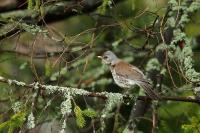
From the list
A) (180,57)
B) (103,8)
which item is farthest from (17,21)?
(180,57)

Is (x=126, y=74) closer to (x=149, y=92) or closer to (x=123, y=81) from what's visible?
(x=123, y=81)

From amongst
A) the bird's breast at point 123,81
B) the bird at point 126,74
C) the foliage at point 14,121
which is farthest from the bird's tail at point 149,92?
the foliage at point 14,121

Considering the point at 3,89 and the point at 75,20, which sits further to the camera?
the point at 75,20

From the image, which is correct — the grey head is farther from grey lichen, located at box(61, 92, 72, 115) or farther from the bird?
grey lichen, located at box(61, 92, 72, 115)

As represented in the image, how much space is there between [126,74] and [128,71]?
4 cm

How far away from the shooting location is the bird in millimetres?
6205

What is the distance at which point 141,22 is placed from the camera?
7.07 metres

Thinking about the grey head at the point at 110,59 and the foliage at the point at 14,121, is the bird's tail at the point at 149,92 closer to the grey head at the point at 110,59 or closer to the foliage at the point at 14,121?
the grey head at the point at 110,59

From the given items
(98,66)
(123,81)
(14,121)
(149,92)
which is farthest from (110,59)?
(14,121)

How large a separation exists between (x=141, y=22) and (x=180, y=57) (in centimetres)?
121

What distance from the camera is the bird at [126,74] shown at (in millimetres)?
6205

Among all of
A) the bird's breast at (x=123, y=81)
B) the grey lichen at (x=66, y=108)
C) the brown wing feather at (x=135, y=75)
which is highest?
the grey lichen at (x=66, y=108)

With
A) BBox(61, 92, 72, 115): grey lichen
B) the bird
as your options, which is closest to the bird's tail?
the bird

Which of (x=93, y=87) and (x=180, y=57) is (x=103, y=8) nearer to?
(x=180, y=57)
